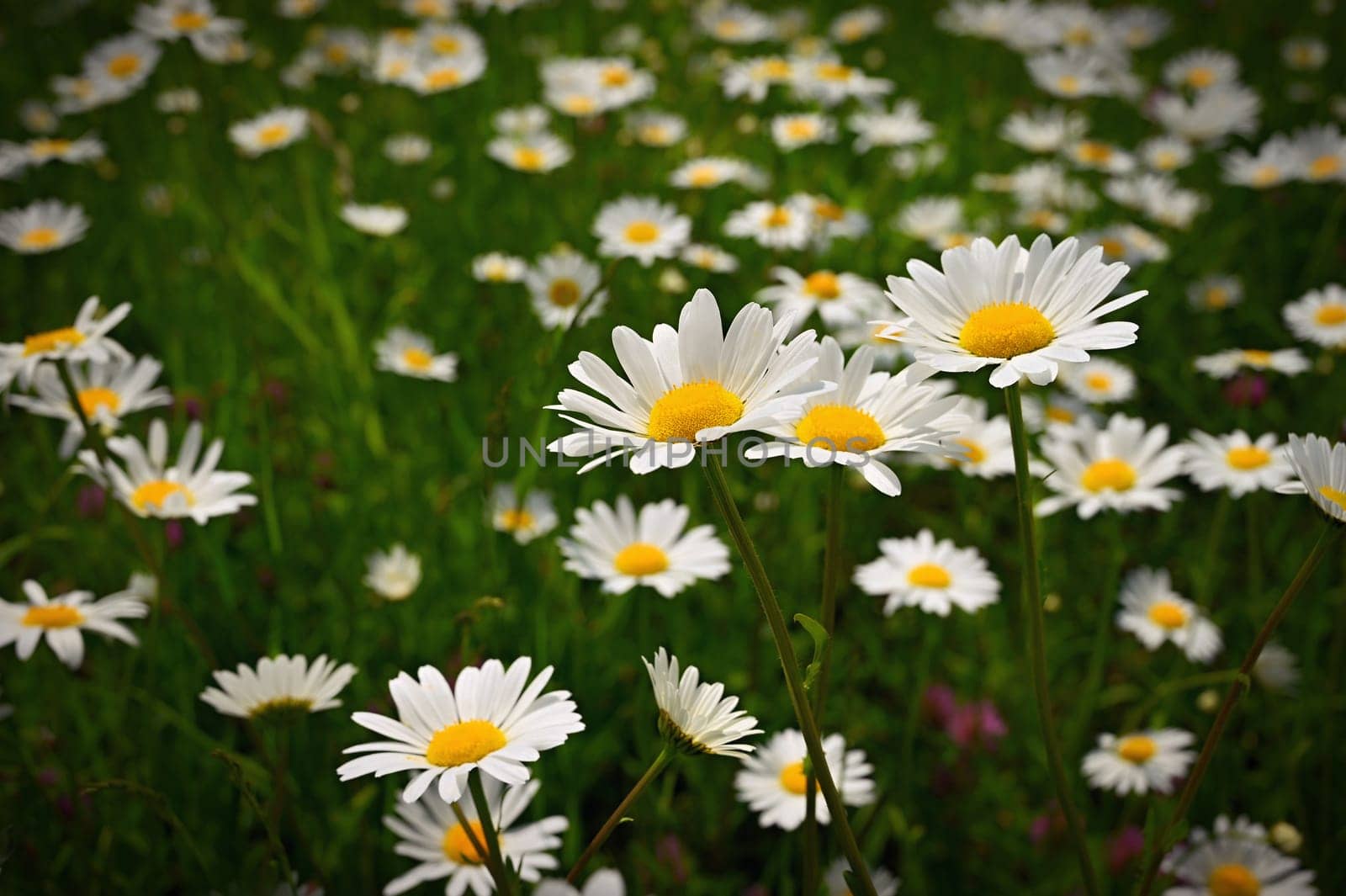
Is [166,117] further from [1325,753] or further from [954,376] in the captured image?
[1325,753]

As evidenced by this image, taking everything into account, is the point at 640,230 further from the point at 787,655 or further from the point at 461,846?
the point at 787,655

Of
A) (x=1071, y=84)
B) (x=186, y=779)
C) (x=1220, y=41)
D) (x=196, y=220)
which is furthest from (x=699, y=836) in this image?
(x=1220, y=41)

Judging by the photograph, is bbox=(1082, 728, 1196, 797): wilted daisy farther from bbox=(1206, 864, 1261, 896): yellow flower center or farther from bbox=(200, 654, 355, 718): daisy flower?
bbox=(200, 654, 355, 718): daisy flower

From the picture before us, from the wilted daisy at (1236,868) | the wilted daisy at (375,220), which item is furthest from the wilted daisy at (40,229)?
the wilted daisy at (1236,868)

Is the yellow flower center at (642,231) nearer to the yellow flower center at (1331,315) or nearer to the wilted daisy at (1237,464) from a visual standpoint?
the wilted daisy at (1237,464)

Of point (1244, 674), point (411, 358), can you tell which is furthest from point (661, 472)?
point (1244, 674)

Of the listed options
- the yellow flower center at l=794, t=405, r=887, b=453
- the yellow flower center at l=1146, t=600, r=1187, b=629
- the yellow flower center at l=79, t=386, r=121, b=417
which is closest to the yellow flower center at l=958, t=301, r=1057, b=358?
the yellow flower center at l=794, t=405, r=887, b=453

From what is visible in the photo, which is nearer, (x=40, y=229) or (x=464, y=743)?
(x=464, y=743)
